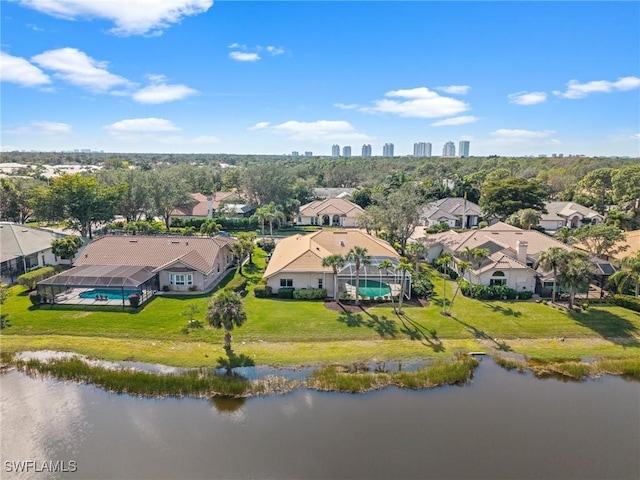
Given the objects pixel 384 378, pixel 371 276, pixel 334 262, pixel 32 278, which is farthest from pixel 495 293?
pixel 32 278

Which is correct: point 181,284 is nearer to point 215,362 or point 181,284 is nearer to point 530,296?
point 215,362

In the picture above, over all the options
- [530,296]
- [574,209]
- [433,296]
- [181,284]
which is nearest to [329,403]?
[433,296]

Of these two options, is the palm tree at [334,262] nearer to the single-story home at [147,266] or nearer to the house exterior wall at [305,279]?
the house exterior wall at [305,279]

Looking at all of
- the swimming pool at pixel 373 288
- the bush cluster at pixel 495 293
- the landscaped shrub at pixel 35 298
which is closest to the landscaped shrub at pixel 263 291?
the swimming pool at pixel 373 288

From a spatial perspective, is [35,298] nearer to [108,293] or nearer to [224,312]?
[108,293]

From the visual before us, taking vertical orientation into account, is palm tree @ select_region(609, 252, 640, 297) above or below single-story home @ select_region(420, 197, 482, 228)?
below

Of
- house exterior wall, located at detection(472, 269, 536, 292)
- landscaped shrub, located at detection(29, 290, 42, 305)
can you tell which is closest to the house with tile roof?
house exterior wall, located at detection(472, 269, 536, 292)

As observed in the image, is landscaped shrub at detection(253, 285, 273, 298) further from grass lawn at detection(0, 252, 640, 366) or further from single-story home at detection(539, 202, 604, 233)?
single-story home at detection(539, 202, 604, 233)

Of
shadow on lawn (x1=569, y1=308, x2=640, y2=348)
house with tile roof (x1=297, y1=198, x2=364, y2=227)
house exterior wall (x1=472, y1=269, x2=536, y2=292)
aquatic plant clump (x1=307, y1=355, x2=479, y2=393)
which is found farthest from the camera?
house with tile roof (x1=297, y1=198, x2=364, y2=227)
